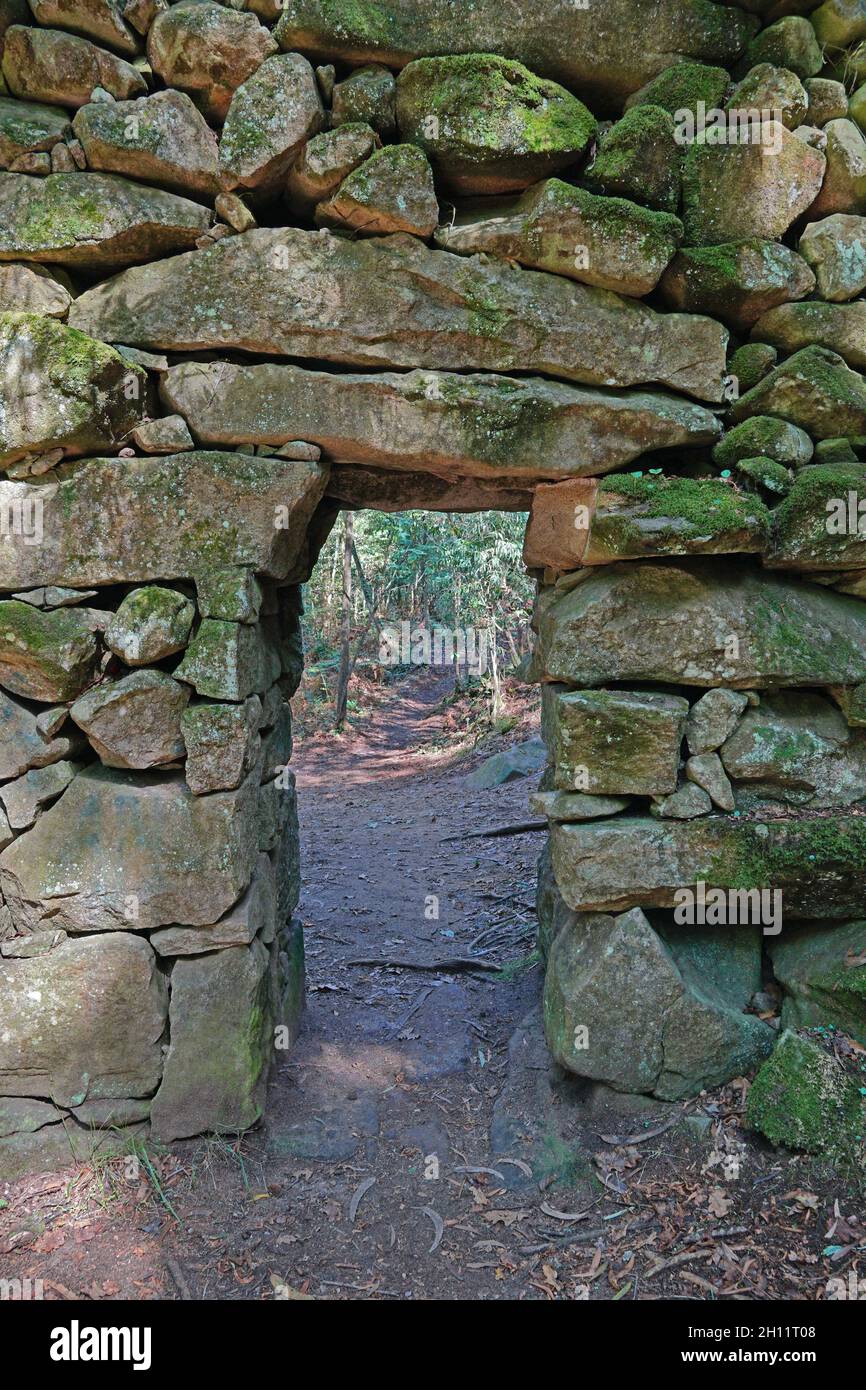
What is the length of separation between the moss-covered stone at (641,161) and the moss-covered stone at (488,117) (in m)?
0.13

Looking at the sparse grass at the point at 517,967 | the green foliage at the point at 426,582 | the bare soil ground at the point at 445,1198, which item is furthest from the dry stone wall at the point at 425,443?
the green foliage at the point at 426,582

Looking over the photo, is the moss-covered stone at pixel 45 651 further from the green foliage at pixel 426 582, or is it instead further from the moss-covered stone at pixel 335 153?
the green foliage at pixel 426 582

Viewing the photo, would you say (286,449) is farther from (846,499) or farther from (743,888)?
(743,888)

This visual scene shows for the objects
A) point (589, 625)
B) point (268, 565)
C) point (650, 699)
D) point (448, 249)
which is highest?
point (448, 249)

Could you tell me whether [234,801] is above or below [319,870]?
above

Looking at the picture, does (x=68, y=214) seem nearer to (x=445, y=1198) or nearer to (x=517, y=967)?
(x=445, y=1198)

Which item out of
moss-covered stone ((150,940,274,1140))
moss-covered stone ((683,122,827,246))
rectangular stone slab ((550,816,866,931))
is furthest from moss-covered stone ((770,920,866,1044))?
moss-covered stone ((683,122,827,246))

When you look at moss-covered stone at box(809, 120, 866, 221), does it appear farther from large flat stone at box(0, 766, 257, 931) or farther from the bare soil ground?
the bare soil ground

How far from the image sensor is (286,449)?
355 centimetres

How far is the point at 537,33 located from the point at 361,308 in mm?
1531

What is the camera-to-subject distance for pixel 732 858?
3.48m

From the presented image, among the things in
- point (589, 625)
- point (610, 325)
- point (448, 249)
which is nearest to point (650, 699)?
point (589, 625)

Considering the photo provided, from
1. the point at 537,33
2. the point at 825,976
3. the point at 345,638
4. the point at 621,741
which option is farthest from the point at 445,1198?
the point at 345,638

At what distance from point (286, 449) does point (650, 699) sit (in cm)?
207
